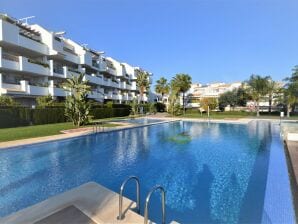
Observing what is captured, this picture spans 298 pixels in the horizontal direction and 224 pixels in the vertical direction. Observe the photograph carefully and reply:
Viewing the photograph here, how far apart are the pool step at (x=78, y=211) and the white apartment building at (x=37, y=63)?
78.7ft

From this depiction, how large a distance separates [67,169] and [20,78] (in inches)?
986

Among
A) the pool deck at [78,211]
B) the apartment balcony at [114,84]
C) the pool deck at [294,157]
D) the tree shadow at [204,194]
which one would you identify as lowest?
the tree shadow at [204,194]

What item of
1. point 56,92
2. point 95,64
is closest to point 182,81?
point 95,64

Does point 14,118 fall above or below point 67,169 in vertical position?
above

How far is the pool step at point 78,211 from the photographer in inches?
186

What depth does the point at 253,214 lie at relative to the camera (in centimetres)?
593

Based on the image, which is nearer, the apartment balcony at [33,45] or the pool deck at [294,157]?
the pool deck at [294,157]

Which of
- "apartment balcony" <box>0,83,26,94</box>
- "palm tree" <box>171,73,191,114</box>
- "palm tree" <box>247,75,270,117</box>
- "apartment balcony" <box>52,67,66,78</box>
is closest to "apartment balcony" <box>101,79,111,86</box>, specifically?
"apartment balcony" <box>52,67,66,78</box>

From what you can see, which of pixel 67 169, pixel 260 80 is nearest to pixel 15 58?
pixel 67 169

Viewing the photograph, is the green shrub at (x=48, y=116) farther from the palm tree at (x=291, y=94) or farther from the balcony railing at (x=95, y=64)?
the palm tree at (x=291, y=94)

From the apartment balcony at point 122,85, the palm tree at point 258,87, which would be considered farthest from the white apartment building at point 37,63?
the palm tree at point 258,87

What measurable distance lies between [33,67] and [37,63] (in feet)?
3.86

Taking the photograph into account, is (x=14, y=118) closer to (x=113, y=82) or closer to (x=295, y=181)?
(x=295, y=181)

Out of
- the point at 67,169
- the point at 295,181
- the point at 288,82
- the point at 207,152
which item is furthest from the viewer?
the point at 288,82
